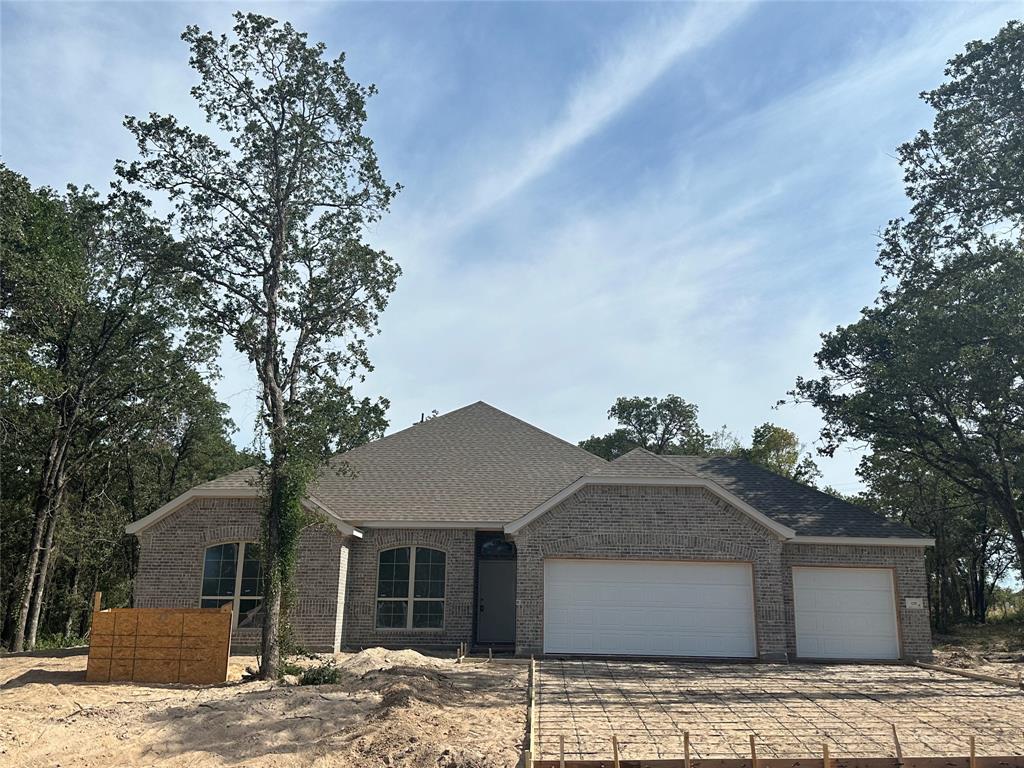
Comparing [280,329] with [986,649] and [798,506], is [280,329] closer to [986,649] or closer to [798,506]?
[798,506]

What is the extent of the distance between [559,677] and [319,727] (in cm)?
524

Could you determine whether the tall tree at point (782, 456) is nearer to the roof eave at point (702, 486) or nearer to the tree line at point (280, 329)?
the tree line at point (280, 329)

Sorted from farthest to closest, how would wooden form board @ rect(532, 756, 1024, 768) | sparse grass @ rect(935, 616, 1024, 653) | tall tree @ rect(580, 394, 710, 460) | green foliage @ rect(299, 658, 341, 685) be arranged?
tall tree @ rect(580, 394, 710, 460) → sparse grass @ rect(935, 616, 1024, 653) → green foliage @ rect(299, 658, 341, 685) → wooden form board @ rect(532, 756, 1024, 768)

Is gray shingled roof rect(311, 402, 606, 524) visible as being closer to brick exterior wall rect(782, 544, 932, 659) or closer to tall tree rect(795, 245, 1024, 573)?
brick exterior wall rect(782, 544, 932, 659)

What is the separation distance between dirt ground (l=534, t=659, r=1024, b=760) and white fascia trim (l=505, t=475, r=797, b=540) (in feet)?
10.6

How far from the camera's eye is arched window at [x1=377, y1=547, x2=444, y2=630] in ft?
61.8

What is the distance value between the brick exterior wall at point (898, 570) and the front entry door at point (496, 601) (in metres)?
6.70

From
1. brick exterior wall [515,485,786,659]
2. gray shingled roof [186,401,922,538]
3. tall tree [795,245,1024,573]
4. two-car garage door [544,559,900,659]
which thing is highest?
tall tree [795,245,1024,573]

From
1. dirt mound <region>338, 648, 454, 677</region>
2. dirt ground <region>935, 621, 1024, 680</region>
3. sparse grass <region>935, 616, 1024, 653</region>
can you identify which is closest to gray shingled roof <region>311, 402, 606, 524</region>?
dirt mound <region>338, 648, 454, 677</region>

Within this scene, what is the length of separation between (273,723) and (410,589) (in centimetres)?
910

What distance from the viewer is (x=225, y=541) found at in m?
18.5

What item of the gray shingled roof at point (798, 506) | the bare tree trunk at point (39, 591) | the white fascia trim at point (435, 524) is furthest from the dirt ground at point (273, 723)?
the bare tree trunk at point (39, 591)

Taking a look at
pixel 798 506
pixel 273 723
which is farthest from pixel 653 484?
pixel 273 723

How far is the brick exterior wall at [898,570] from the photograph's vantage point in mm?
18125
